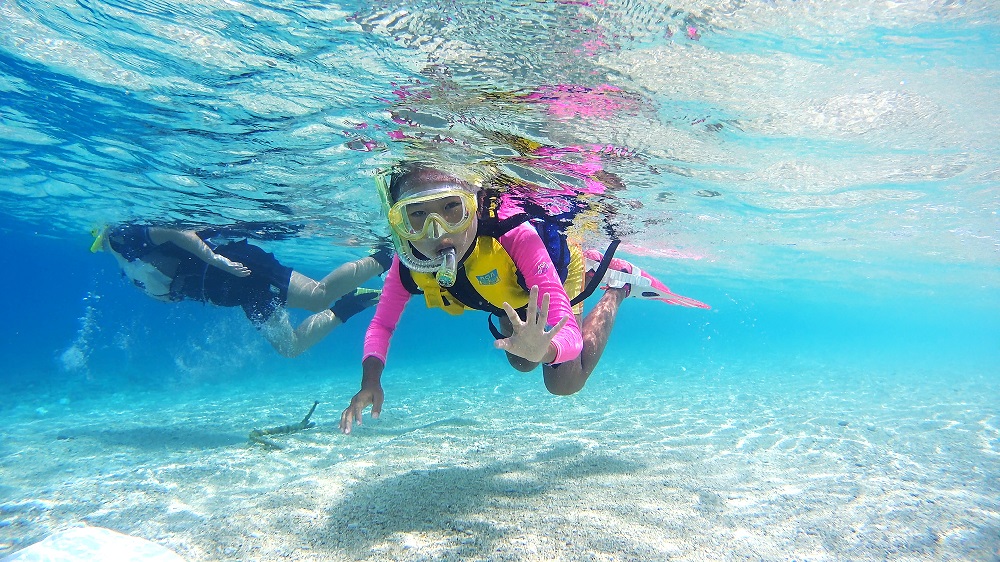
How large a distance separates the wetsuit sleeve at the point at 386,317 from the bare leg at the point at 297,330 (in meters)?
5.62

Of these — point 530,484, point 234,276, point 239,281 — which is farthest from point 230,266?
point 530,484

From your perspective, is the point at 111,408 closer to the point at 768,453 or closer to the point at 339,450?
the point at 339,450

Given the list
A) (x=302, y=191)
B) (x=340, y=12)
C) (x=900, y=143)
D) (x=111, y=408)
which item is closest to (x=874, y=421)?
(x=900, y=143)

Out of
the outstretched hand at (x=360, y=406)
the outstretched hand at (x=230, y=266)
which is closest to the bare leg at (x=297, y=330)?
the outstretched hand at (x=230, y=266)

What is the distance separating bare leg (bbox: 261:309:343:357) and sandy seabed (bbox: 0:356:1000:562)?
211 cm

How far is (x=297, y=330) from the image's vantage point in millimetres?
11320

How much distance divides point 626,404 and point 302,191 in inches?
451

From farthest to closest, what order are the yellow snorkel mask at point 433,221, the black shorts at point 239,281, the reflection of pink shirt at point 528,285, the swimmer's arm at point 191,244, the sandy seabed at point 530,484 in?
the black shorts at point 239,281, the swimmer's arm at point 191,244, the yellow snorkel mask at point 433,221, the sandy seabed at point 530,484, the reflection of pink shirt at point 528,285

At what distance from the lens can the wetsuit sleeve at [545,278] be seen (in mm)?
4062

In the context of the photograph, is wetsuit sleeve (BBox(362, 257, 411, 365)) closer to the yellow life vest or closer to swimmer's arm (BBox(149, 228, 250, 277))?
the yellow life vest

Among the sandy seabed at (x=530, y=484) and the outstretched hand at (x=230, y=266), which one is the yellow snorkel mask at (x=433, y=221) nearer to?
the sandy seabed at (x=530, y=484)

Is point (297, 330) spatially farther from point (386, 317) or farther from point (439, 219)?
point (439, 219)

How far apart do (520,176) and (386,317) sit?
18.7 ft

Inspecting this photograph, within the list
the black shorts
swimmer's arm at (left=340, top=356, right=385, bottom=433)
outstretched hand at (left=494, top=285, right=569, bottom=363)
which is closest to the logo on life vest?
swimmer's arm at (left=340, top=356, right=385, bottom=433)
